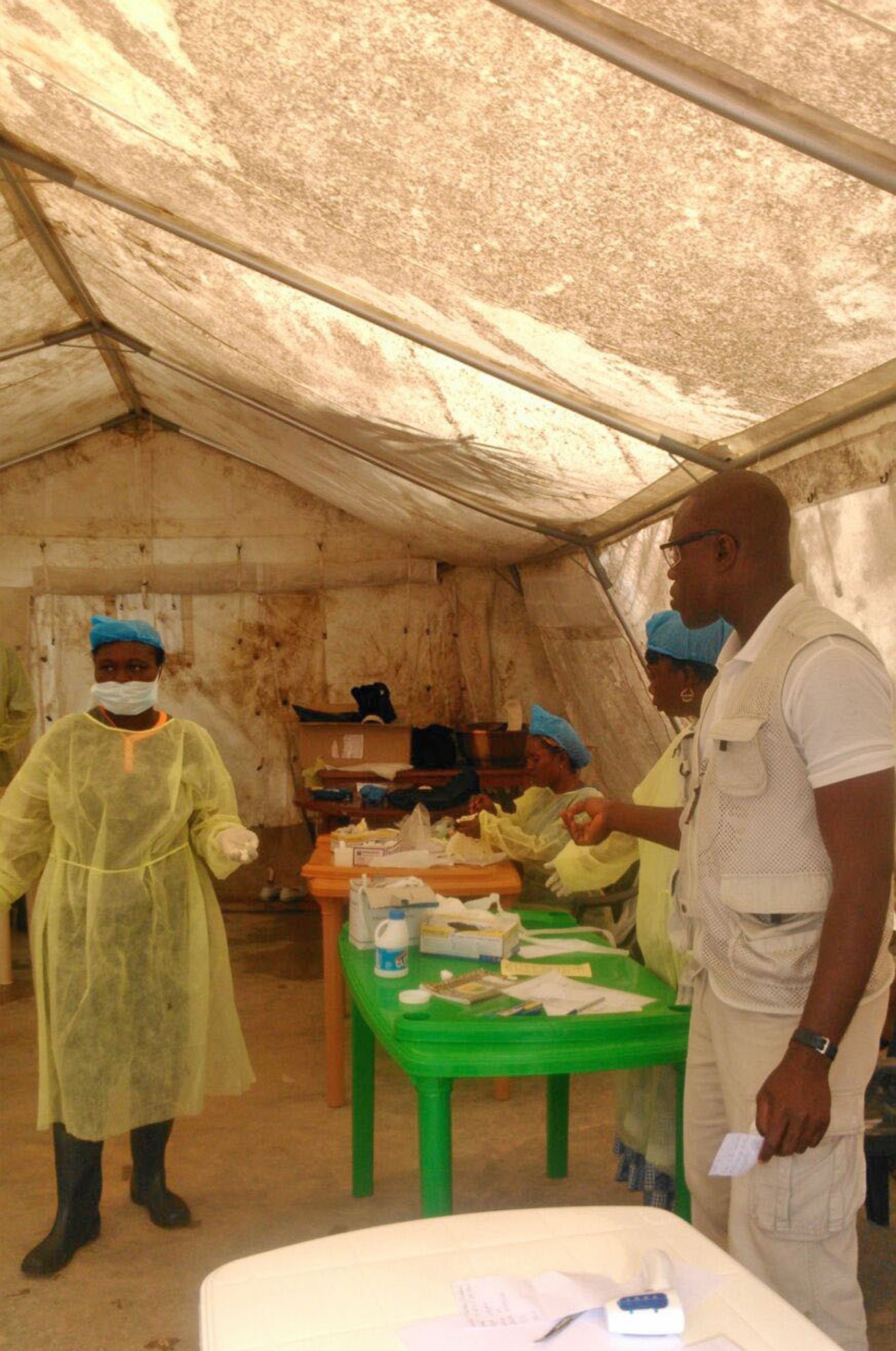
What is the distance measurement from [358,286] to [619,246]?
3.40 feet

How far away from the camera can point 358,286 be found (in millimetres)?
2947

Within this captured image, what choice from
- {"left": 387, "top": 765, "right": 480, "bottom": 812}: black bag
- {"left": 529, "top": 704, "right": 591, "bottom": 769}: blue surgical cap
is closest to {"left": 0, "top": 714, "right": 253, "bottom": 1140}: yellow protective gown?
{"left": 529, "top": 704, "right": 591, "bottom": 769}: blue surgical cap

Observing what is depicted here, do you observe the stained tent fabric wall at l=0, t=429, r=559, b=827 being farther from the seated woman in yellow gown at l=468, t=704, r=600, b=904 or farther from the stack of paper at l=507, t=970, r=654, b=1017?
the stack of paper at l=507, t=970, r=654, b=1017

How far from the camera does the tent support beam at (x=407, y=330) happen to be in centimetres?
297

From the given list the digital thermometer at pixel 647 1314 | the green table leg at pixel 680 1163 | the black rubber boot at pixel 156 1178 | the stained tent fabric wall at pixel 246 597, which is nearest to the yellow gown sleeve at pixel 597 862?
the green table leg at pixel 680 1163

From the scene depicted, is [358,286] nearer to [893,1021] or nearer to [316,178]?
[316,178]

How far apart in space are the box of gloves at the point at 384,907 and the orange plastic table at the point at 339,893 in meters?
0.93

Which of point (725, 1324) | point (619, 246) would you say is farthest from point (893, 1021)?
point (619, 246)

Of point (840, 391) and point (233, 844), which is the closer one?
point (840, 391)

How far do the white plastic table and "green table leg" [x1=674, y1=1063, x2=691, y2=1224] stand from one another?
3.27 feet

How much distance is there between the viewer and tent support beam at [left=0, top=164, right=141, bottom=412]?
3760 millimetres

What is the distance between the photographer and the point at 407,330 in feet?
9.97

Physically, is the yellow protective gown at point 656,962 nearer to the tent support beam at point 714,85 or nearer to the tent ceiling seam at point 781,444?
the tent ceiling seam at point 781,444

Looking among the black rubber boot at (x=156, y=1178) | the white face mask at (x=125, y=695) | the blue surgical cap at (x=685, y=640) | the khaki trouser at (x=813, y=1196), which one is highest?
the blue surgical cap at (x=685, y=640)
